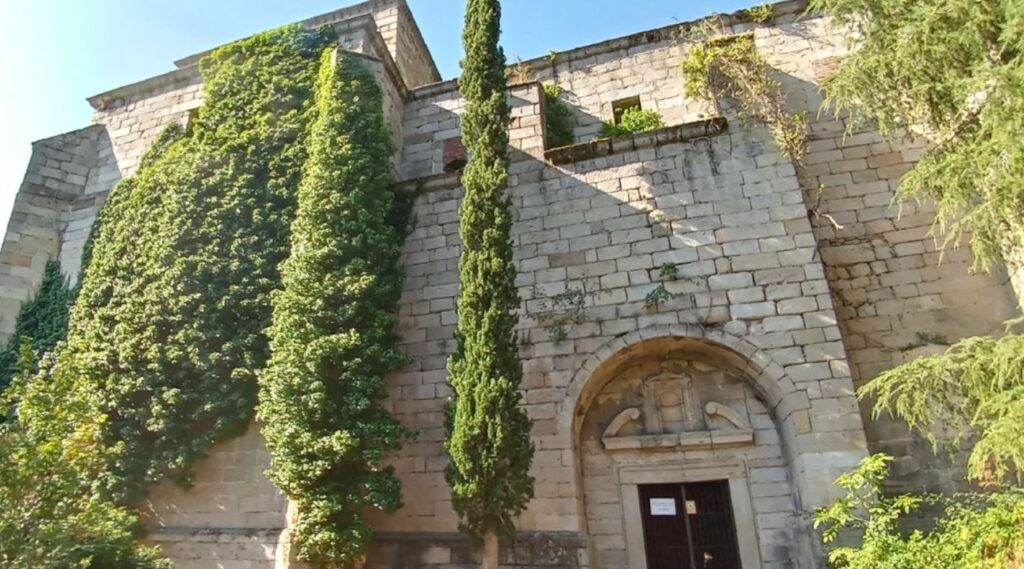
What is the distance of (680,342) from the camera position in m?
7.04

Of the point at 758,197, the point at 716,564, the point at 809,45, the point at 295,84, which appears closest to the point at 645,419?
the point at 716,564

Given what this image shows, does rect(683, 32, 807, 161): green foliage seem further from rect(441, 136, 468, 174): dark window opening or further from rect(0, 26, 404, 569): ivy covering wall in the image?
rect(0, 26, 404, 569): ivy covering wall

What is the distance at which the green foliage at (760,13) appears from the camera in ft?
29.1

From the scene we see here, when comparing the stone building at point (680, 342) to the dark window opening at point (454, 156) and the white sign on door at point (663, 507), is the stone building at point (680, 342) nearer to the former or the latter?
the white sign on door at point (663, 507)

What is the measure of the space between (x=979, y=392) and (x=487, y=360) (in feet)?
13.3

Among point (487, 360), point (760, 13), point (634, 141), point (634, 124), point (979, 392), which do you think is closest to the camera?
point (979, 392)

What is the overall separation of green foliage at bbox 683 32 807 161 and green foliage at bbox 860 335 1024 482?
3.05 m

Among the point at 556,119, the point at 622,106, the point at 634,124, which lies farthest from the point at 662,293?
the point at 622,106

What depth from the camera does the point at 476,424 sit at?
228 inches

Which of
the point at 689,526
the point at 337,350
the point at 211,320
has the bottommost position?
the point at 689,526

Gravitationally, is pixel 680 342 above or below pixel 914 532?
above

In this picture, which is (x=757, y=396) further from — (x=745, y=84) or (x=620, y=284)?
(x=745, y=84)

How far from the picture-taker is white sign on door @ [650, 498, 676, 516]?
6770 mm

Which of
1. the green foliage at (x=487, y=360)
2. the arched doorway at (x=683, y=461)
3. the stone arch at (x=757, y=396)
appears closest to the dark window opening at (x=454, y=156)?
the green foliage at (x=487, y=360)
